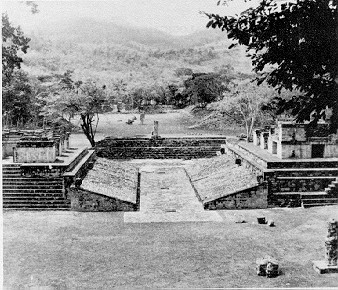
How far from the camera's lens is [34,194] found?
1948cm

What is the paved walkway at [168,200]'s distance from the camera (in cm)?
1839

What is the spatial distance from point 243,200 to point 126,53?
57.6 meters

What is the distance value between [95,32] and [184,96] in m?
19.3

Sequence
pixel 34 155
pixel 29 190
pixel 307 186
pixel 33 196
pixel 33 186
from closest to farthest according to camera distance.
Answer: pixel 33 196, pixel 29 190, pixel 33 186, pixel 307 186, pixel 34 155

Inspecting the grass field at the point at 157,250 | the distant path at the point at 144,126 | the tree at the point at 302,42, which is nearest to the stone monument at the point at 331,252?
the grass field at the point at 157,250

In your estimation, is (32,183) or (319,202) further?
(32,183)

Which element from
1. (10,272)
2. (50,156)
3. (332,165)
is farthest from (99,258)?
(332,165)

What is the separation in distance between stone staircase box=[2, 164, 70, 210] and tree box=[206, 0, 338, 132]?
502 inches

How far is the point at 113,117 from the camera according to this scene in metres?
54.3

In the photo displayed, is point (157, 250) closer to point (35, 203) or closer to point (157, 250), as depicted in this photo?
point (157, 250)

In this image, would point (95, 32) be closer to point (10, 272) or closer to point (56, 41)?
point (56, 41)

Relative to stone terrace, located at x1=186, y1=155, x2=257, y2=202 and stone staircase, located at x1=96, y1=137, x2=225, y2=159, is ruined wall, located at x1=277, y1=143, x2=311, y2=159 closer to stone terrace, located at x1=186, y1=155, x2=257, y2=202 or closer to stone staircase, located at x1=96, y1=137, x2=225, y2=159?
stone terrace, located at x1=186, y1=155, x2=257, y2=202

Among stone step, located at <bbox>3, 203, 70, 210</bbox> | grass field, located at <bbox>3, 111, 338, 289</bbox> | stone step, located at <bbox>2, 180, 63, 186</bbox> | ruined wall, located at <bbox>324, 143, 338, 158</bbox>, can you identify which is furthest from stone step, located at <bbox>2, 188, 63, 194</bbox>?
ruined wall, located at <bbox>324, 143, 338, 158</bbox>

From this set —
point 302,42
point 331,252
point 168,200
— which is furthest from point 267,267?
point 168,200
